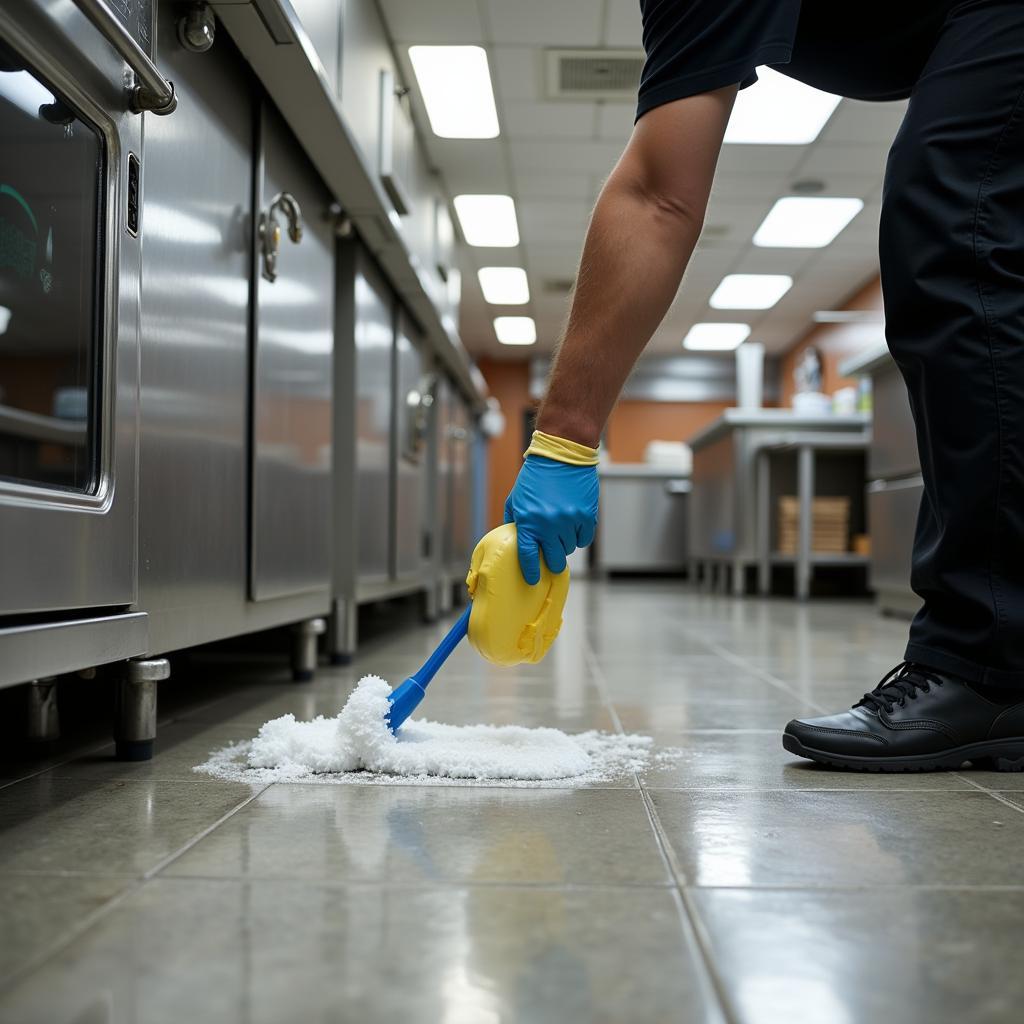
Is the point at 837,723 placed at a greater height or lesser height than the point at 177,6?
A: lesser

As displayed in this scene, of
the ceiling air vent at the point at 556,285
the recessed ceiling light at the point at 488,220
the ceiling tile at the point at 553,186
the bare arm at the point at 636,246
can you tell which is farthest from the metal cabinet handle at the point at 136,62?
the ceiling air vent at the point at 556,285

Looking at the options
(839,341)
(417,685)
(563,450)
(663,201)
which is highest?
(839,341)

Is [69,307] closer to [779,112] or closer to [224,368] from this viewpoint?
[224,368]

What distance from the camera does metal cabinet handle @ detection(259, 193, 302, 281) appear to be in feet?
4.98

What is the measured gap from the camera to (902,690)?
43.4 inches

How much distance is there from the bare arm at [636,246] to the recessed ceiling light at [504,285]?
7.26 m

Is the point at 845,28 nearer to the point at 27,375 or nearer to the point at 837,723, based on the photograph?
the point at 837,723

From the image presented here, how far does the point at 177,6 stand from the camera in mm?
1190

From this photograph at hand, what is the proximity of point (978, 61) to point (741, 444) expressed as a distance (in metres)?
5.35

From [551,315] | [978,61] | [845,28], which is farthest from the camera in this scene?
[551,315]

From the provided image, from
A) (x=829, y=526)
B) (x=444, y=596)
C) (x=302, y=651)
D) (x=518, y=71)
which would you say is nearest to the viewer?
(x=302, y=651)

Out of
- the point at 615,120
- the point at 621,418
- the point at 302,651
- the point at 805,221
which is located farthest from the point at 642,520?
the point at 302,651

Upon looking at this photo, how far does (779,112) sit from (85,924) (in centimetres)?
532

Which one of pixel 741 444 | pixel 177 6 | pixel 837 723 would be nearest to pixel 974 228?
pixel 837 723
